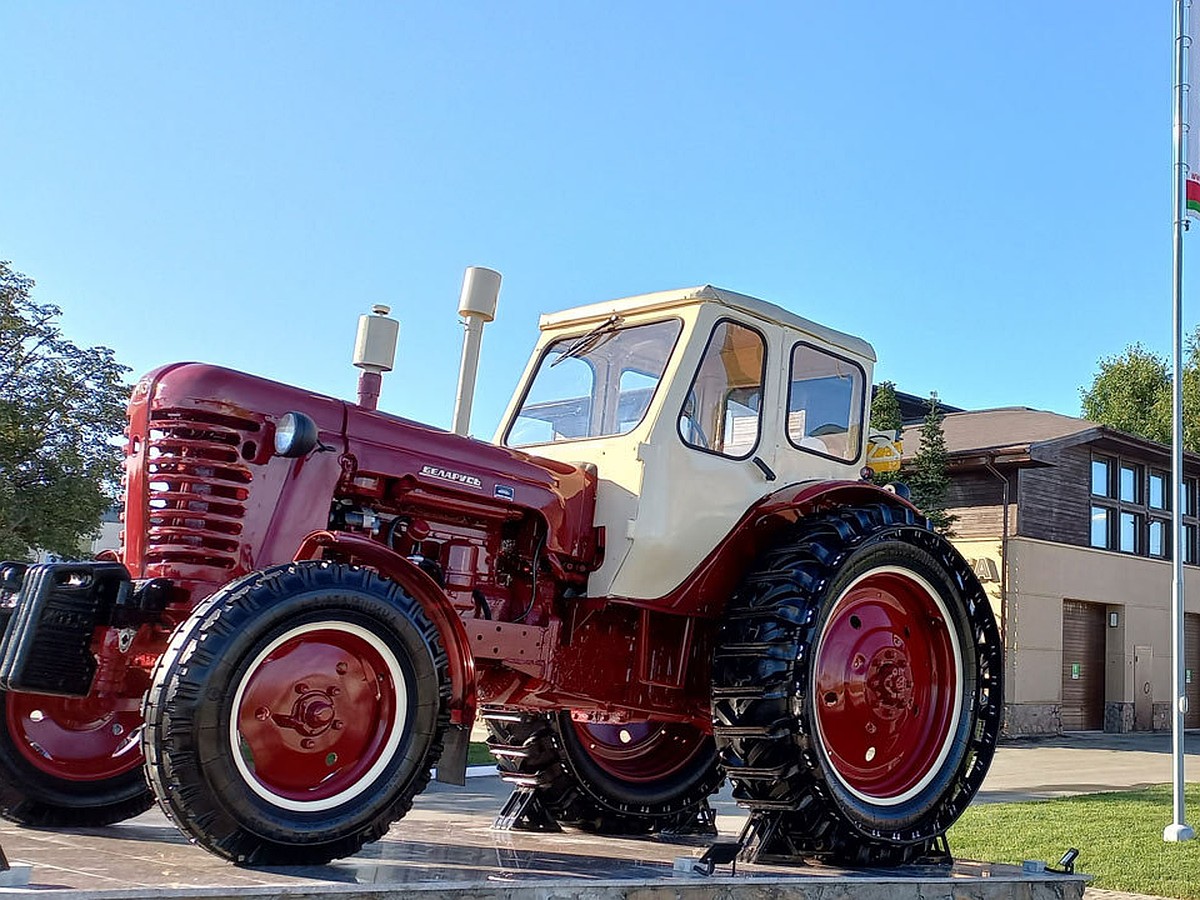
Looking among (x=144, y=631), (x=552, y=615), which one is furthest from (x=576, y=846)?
(x=144, y=631)

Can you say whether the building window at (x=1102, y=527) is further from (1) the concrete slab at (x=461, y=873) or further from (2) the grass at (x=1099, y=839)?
(1) the concrete slab at (x=461, y=873)

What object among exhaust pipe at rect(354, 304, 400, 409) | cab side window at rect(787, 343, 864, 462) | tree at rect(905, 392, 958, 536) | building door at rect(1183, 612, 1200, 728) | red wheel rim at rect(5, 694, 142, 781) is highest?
tree at rect(905, 392, 958, 536)

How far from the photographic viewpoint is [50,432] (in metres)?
18.8

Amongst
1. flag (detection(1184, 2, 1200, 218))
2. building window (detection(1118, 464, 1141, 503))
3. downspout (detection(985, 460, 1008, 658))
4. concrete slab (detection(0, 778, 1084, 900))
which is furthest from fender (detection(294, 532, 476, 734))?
building window (detection(1118, 464, 1141, 503))

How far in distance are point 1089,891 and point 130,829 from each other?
21.2ft

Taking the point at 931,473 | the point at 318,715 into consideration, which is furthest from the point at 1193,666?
the point at 318,715

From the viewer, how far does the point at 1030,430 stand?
25.4 m

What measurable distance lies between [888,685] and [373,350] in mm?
2706

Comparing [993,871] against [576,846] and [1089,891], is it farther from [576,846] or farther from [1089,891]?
[1089,891]

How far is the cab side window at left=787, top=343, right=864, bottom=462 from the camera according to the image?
619cm

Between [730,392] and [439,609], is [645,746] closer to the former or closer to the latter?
[730,392]

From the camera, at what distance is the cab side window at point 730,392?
5.82 meters

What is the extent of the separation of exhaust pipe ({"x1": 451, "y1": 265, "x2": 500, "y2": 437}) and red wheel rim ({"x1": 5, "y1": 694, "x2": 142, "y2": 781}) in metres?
1.89

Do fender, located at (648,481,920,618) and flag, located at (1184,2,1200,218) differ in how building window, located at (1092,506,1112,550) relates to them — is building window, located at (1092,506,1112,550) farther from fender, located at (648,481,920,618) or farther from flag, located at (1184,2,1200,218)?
fender, located at (648,481,920,618)
